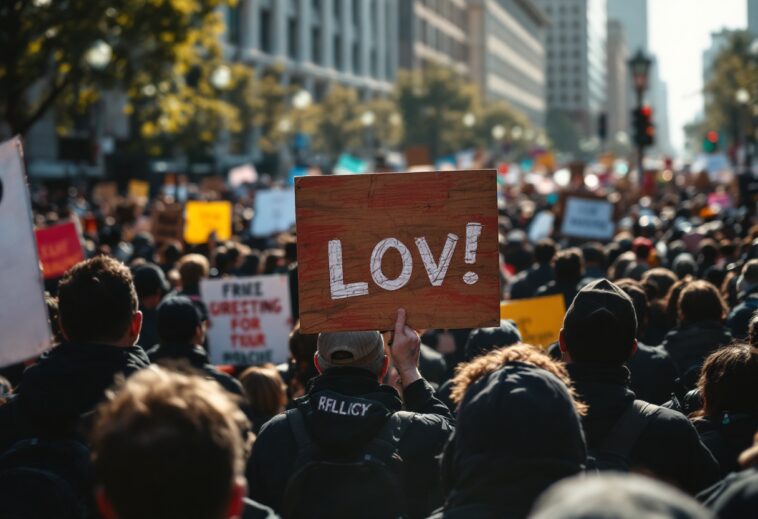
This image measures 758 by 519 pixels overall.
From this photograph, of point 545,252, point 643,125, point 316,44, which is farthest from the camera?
point 316,44

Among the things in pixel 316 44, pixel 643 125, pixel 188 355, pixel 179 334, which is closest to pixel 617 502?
pixel 188 355

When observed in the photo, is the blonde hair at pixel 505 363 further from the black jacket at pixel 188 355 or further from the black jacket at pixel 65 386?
the black jacket at pixel 188 355

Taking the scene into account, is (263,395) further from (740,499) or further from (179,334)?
(740,499)

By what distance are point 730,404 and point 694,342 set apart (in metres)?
2.65

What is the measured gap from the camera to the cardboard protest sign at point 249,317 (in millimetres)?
9742

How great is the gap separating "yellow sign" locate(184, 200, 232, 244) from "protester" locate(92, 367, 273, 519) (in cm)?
1395

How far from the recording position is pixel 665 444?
3914 mm

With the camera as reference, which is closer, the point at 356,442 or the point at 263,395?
the point at 356,442

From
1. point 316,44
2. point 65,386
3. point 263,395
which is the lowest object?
point 263,395

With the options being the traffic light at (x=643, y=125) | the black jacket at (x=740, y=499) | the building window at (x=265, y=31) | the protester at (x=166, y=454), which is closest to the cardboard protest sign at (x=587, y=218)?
Result: the traffic light at (x=643, y=125)

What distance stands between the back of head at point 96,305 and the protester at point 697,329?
3.81 m

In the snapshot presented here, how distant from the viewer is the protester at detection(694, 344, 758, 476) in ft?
13.7

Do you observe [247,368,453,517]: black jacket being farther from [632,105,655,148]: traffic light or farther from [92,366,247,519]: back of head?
[632,105,655,148]: traffic light

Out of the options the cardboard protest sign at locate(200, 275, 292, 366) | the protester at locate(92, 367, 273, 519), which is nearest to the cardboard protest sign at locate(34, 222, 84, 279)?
the cardboard protest sign at locate(200, 275, 292, 366)
